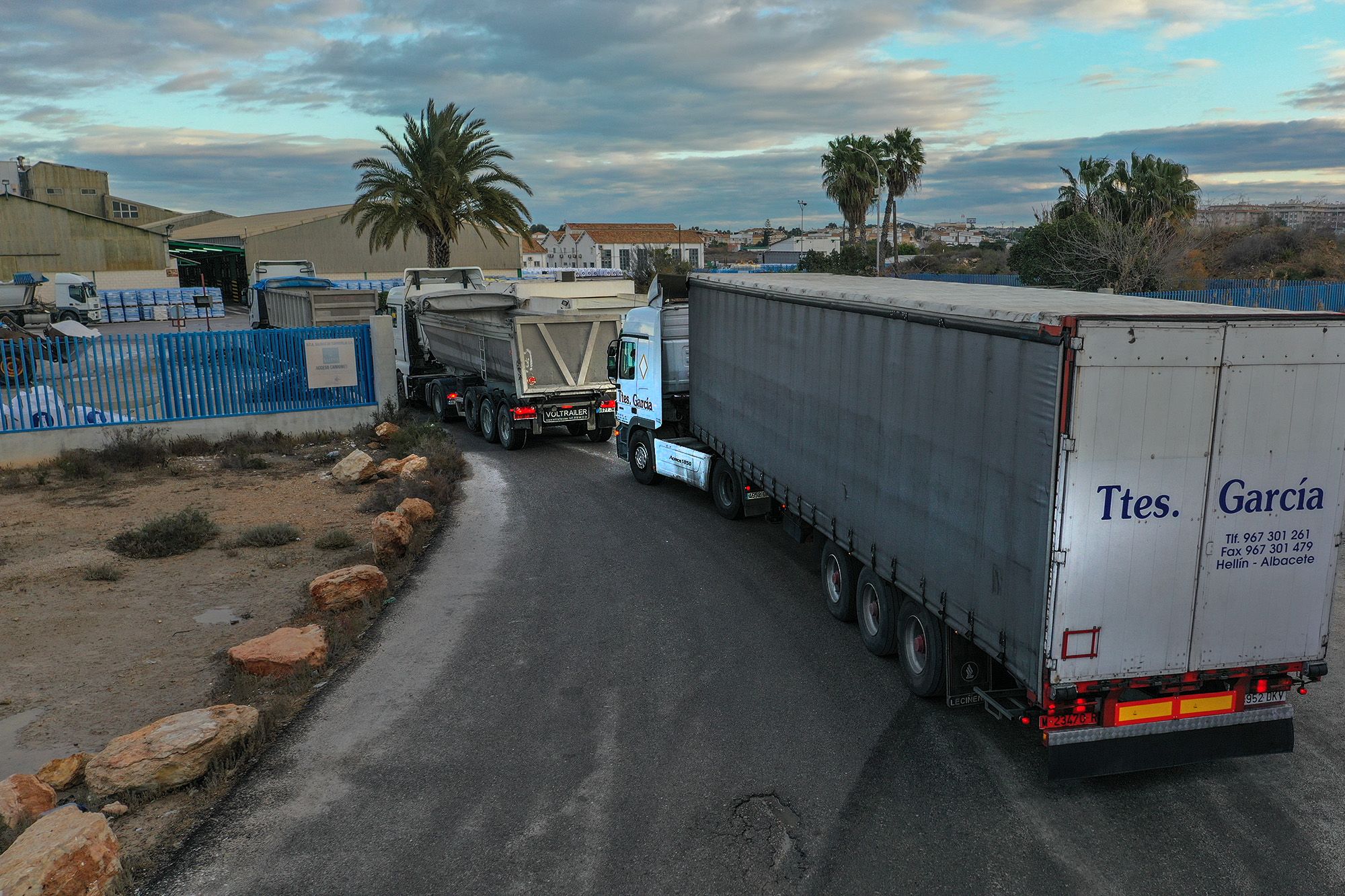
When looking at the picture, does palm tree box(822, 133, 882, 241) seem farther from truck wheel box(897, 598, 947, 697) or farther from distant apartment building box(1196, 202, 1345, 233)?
truck wheel box(897, 598, 947, 697)

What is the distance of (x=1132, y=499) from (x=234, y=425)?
19.7 metres

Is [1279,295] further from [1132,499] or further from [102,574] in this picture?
[102,574]

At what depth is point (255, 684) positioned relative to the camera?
884 cm

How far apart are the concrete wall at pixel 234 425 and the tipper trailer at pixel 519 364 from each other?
6.11 ft

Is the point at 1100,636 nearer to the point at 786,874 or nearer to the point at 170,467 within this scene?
the point at 786,874

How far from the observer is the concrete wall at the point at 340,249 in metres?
69.3

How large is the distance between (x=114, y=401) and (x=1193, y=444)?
20419 millimetres

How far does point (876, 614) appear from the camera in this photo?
9328 mm

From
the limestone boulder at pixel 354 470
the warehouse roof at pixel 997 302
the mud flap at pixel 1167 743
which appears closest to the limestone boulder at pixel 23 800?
the mud flap at pixel 1167 743

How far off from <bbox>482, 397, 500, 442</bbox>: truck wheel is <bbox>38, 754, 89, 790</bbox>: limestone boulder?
1479 centimetres

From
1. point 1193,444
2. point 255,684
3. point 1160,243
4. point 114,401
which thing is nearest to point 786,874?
point 1193,444

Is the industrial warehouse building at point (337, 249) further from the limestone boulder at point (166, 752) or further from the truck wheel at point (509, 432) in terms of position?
the limestone boulder at point (166, 752)

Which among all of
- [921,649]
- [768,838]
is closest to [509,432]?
[921,649]

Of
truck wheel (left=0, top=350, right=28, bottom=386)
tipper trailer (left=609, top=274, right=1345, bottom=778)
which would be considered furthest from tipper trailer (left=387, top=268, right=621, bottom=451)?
tipper trailer (left=609, top=274, right=1345, bottom=778)
